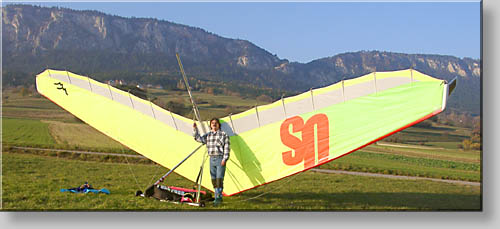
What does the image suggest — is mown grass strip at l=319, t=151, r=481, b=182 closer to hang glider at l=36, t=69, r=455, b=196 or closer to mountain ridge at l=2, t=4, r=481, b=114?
mountain ridge at l=2, t=4, r=481, b=114

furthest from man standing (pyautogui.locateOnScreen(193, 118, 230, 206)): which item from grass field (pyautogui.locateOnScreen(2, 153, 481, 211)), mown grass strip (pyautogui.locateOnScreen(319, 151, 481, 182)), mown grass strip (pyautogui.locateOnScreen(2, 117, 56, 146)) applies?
mown grass strip (pyautogui.locateOnScreen(2, 117, 56, 146))

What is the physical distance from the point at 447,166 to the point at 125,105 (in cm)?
885

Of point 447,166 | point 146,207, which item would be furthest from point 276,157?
point 447,166

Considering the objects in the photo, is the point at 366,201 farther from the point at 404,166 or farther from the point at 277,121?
the point at 404,166

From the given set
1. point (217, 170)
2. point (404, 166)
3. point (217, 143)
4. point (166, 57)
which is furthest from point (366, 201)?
point (166, 57)

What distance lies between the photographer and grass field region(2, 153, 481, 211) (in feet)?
19.8

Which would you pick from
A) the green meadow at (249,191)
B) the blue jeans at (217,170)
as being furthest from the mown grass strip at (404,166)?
the blue jeans at (217,170)

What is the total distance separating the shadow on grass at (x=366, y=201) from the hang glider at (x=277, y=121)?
740 millimetres

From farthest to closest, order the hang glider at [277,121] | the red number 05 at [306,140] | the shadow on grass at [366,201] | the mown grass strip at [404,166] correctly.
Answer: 1. the mown grass strip at [404,166]
2. the shadow on grass at [366,201]
3. the red number 05 at [306,140]
4. the hang glider at [277,121]

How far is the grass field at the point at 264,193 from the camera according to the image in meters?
6.03

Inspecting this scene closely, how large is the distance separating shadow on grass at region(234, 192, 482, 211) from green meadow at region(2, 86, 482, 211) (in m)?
0.01

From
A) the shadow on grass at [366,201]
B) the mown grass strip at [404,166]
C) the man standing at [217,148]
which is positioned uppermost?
the man standing at [217,148]

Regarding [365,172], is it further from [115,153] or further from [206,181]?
[115,153]

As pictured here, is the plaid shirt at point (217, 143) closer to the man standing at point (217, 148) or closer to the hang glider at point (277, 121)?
the man standing at point (217, 148)
